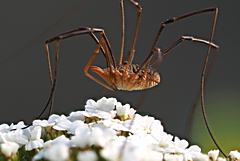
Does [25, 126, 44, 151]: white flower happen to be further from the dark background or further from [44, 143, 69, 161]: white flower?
the dark background

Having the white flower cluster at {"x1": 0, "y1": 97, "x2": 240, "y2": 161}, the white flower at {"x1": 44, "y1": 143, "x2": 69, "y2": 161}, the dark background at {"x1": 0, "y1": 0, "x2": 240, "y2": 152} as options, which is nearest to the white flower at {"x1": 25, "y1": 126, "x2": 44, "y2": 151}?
the white flower cluster at {"x1": 0, "y1": 97, "x2": 240, "y2": 161}

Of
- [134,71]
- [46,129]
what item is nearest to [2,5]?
[134,71]

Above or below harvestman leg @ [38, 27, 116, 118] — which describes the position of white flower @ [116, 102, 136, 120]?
below

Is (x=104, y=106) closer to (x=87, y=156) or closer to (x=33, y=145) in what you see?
(x=33, y=145)

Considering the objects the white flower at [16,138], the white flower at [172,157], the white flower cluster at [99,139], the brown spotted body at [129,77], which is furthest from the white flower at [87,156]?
the brown spotted body at [129,77]

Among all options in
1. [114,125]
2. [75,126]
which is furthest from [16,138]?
[114,125]

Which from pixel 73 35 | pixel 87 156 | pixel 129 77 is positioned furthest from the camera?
pixel 129 77

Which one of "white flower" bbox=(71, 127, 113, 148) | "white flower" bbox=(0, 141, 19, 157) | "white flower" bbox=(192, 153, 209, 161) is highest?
"white flower" bbox=(71, 127, 113, 148)

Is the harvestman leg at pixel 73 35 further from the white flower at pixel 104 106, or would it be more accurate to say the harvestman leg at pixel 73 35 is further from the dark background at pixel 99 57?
the dark background at pixel 99 57
